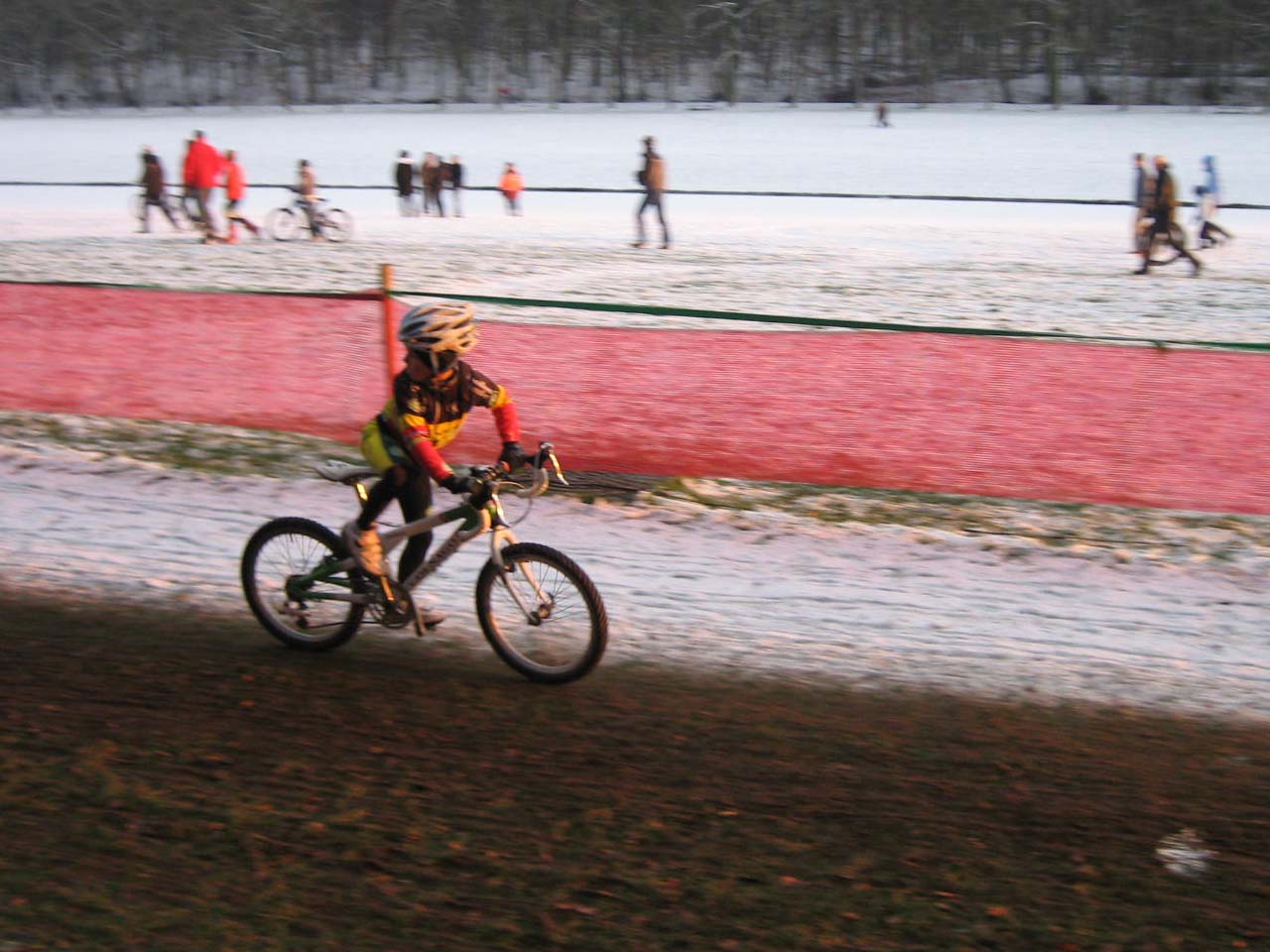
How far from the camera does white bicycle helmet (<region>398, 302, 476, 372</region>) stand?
211 inches

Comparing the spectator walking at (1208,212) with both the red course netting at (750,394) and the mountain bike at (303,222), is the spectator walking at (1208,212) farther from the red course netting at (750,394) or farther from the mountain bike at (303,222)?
the mountain bike at (303,222)

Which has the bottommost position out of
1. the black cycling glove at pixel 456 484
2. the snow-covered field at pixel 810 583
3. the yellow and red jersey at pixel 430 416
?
the snow-covered field at pixel 810 583

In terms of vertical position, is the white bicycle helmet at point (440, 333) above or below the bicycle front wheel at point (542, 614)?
above

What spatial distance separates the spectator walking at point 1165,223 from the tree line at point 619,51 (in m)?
51.6

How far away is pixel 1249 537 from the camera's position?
8406 millimetres

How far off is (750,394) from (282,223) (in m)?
16.8

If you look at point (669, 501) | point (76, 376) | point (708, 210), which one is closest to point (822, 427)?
point (669, 501)

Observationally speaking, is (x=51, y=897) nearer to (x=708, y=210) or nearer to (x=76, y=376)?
(x=76, y=376)

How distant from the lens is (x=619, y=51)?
82875 mm

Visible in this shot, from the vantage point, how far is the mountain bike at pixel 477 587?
558 centimetres

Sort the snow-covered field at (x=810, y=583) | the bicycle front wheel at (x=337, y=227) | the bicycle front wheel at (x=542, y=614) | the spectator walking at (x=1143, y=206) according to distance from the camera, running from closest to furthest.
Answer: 1. the bicycle front wheel at (x=542, y=614)
2. the snow-covered field at (x=810, y=583)
3. the spectator walking at (x=1143, y=206)
4. the bicycle front wheel at (x=337, y=227)

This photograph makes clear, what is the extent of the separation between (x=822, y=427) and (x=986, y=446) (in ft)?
4.52

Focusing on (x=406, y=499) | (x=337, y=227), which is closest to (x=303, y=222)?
(x=337, y=227)

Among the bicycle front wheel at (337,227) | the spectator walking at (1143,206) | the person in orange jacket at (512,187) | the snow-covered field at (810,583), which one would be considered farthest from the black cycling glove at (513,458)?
the person in orange jacket at (512,187)
